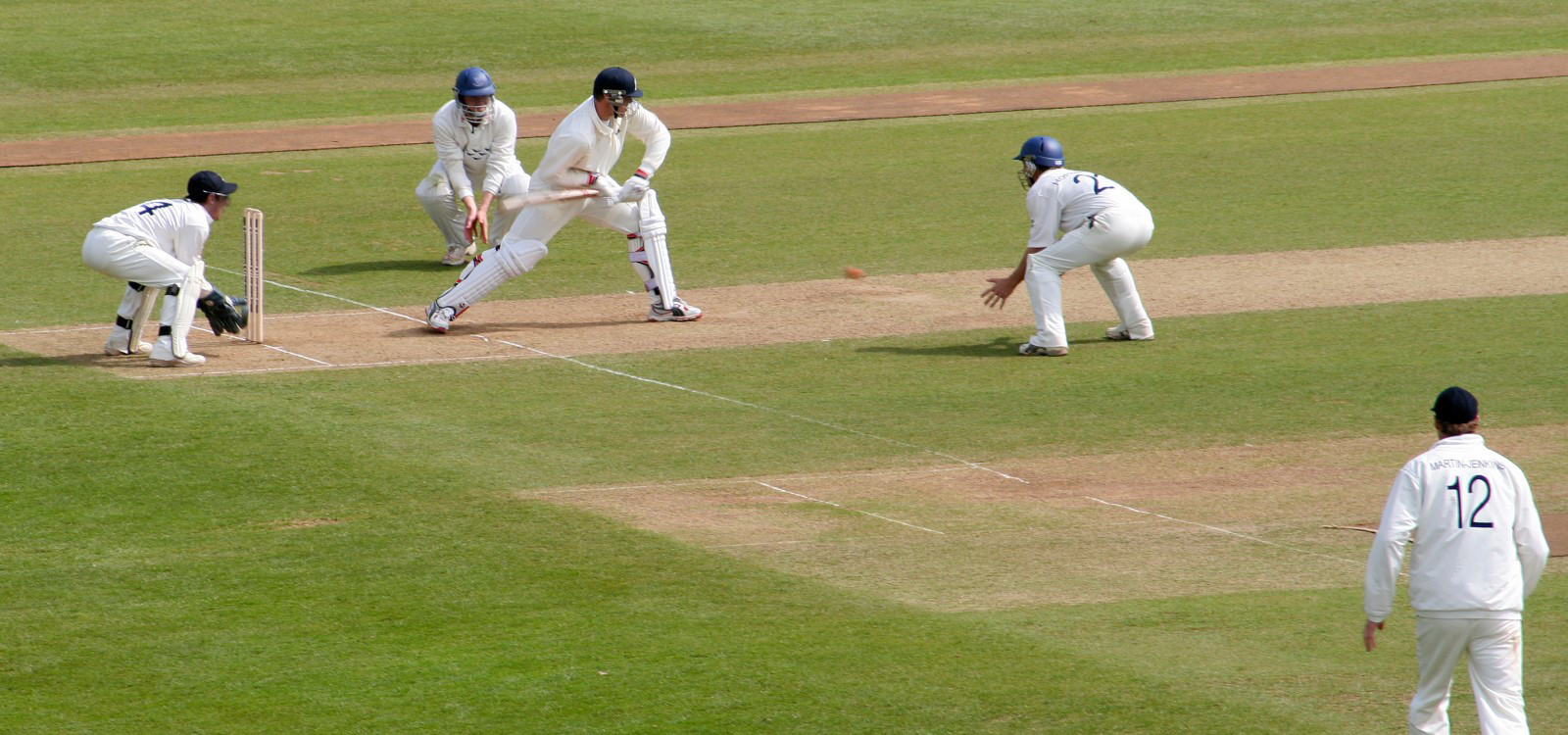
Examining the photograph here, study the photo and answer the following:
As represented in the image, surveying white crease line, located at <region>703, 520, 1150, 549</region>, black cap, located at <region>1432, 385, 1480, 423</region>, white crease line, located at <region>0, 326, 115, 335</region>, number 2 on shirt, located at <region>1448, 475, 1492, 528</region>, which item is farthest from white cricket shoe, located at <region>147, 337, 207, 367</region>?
number 2 on shirt, located at <region>1448, 475, 1492, 528</region>

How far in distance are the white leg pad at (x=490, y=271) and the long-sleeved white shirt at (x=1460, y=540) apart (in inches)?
350

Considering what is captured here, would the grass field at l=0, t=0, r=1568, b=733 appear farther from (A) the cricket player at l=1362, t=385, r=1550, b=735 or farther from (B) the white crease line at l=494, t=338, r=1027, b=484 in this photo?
(A) the cricket player at l=1362, t=385, r=1550, b=735

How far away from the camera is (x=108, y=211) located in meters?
19.4

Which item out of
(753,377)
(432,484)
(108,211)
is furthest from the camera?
(108,211)

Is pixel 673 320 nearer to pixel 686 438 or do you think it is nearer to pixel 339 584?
pixel 686 438

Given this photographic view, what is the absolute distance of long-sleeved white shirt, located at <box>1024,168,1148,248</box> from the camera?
1393 centimetres

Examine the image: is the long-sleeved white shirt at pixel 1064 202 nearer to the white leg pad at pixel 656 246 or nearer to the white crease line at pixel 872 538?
the white leg pad at pixel 656 246

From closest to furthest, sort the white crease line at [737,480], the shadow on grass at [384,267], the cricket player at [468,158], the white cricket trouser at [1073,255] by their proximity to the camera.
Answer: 1. the white crease line at [737,480]
2. the white cricket trouser at [1073,255]
3. the cricket player at [468,158]
4. the shadow on grass at [384,267]

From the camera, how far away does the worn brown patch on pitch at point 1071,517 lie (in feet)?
30.0

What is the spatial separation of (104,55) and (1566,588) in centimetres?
2458

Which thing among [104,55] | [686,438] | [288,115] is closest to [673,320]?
[686,438]

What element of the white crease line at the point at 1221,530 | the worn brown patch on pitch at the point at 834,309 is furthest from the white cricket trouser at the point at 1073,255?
the white crease line at the point at 1221,530

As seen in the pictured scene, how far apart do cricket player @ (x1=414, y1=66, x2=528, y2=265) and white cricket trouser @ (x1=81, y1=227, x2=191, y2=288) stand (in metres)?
3.31

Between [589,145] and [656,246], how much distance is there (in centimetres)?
100
